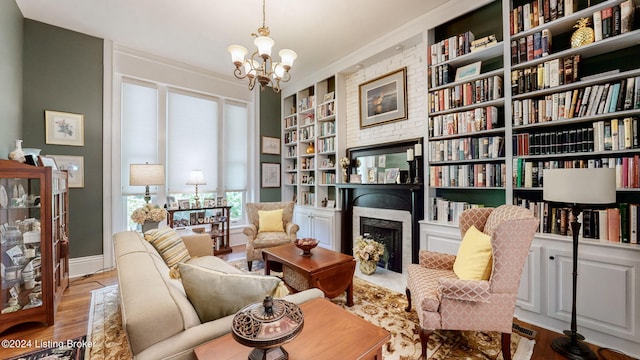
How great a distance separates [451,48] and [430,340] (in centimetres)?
302

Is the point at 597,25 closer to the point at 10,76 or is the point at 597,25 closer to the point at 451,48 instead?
the point at 451,48

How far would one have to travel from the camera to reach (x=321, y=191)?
496 cm

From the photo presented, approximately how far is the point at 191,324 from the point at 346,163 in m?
3.47

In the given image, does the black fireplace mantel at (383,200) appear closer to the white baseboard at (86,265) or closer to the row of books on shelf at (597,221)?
the row of books on shelf at (597,221)

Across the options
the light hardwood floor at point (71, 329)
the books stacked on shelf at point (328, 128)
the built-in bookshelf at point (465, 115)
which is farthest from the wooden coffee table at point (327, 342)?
the books stacked on shelf at point (328, 128)

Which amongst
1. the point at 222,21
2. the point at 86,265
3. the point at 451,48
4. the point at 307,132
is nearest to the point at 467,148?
the point at 451,48

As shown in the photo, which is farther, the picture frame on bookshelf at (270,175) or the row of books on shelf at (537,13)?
the picture frame on bookshelf at (270,175)

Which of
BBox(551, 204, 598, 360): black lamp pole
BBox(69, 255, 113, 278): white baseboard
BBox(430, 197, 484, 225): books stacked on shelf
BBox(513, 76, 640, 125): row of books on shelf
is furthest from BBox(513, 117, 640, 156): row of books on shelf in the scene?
BBox(69, 255, 113, 278): white baseboard

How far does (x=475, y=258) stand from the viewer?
1967 mm

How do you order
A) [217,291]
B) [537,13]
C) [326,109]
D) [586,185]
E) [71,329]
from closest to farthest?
[217,291] < [586,185] < [71,329] < [537,13] < [326,109]

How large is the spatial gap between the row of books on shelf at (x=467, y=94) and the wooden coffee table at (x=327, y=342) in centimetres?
267

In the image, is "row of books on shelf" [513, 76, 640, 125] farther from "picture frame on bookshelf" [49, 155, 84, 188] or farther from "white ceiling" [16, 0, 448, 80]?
"picture frame on bookshelf" [49, 155, 84, 188]

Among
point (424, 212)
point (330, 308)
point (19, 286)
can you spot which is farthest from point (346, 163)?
point (19, 286)

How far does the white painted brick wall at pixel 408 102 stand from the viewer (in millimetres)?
3561
